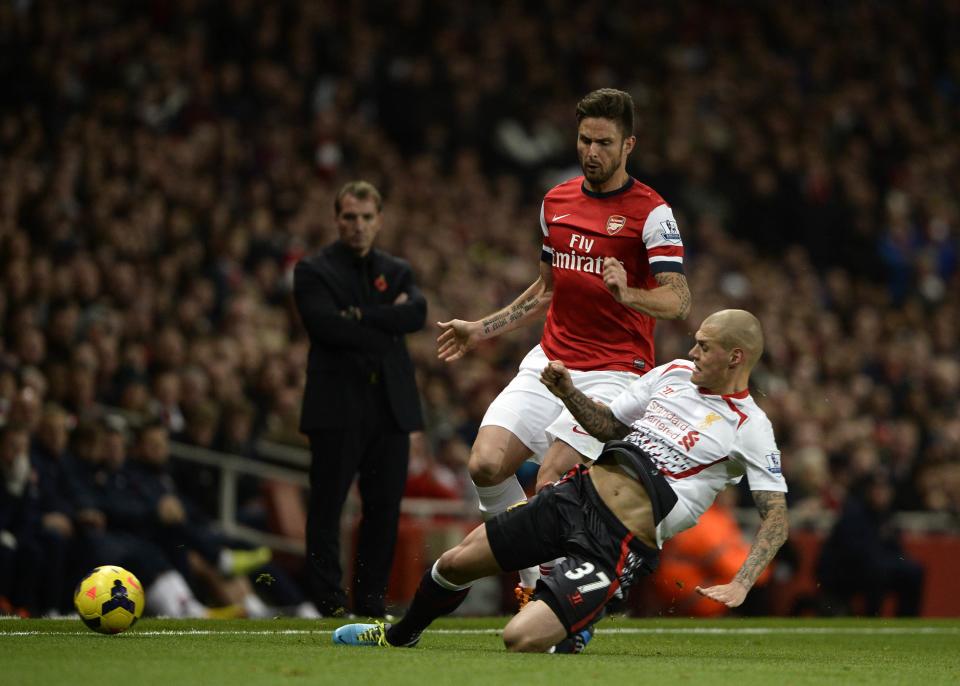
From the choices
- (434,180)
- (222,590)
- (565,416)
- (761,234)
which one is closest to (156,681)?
(565,416)

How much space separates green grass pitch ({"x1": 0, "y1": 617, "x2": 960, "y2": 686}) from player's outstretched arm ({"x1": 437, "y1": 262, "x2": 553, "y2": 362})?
1.51 metres

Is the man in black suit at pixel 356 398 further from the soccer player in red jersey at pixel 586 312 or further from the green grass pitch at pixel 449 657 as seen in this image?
the soccer player in red jersey at pixel 586 312

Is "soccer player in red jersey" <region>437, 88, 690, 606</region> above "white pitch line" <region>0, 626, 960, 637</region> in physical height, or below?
above

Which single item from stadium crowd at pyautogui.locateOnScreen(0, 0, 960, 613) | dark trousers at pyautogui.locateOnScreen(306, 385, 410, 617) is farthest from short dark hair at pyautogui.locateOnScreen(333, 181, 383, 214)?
stadium crowd at pyautogui.locateOnScreen(0, 0, 960, 613)

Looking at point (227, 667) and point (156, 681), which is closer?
point (156, 681)

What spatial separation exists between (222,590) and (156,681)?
6.20m

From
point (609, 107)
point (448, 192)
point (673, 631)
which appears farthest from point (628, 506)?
point (448, 192)

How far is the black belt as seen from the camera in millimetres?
6699

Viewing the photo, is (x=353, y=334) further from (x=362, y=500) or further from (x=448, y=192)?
(x=448, y=192)

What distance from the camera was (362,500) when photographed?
9539mm

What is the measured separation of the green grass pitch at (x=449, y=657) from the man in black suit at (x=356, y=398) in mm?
468

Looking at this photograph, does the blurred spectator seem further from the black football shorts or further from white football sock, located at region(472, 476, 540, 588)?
the black football shorts

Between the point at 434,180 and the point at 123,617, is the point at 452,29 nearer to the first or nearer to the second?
the point at 434,180

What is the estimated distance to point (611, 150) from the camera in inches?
304
